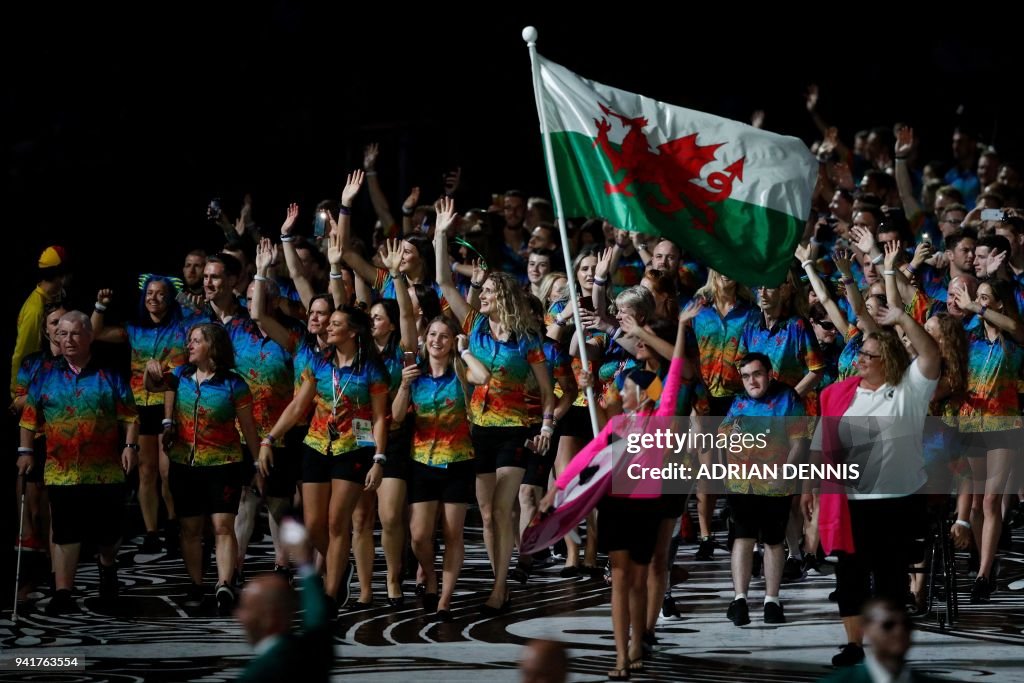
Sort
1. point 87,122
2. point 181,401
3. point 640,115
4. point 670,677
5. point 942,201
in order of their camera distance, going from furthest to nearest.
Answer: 1. point 87,122
2. point 942,201
3. point 181,401
4. point 640,115
5. point 670,677

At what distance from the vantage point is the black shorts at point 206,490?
11352 millimetres

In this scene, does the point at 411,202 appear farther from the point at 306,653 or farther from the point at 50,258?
the point at 306,653

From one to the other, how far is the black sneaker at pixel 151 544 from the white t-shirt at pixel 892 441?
260 inches

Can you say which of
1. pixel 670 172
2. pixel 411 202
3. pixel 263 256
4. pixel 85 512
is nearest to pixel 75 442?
pixel 85 512

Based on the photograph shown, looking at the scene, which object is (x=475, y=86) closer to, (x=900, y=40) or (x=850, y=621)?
(x=900, y=40)

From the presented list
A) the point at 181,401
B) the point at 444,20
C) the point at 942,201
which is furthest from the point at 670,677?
the point at 444,20

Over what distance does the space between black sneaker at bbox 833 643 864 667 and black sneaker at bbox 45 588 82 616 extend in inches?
201

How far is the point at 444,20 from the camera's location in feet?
63.0

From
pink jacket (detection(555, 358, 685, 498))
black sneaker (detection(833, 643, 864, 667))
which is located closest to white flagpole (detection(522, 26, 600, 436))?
pink jacket (detection(555, 358, 685, 498))

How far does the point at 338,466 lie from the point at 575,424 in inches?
86.1

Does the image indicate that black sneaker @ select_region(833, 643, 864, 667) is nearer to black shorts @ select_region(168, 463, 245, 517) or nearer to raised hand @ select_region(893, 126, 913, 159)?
black shorts @ select_region(168, 463, 245, 517)

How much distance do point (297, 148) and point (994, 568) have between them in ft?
31.7

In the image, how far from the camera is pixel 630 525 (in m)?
9.04

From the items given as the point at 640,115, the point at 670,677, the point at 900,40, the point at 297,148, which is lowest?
the point at 670,677
